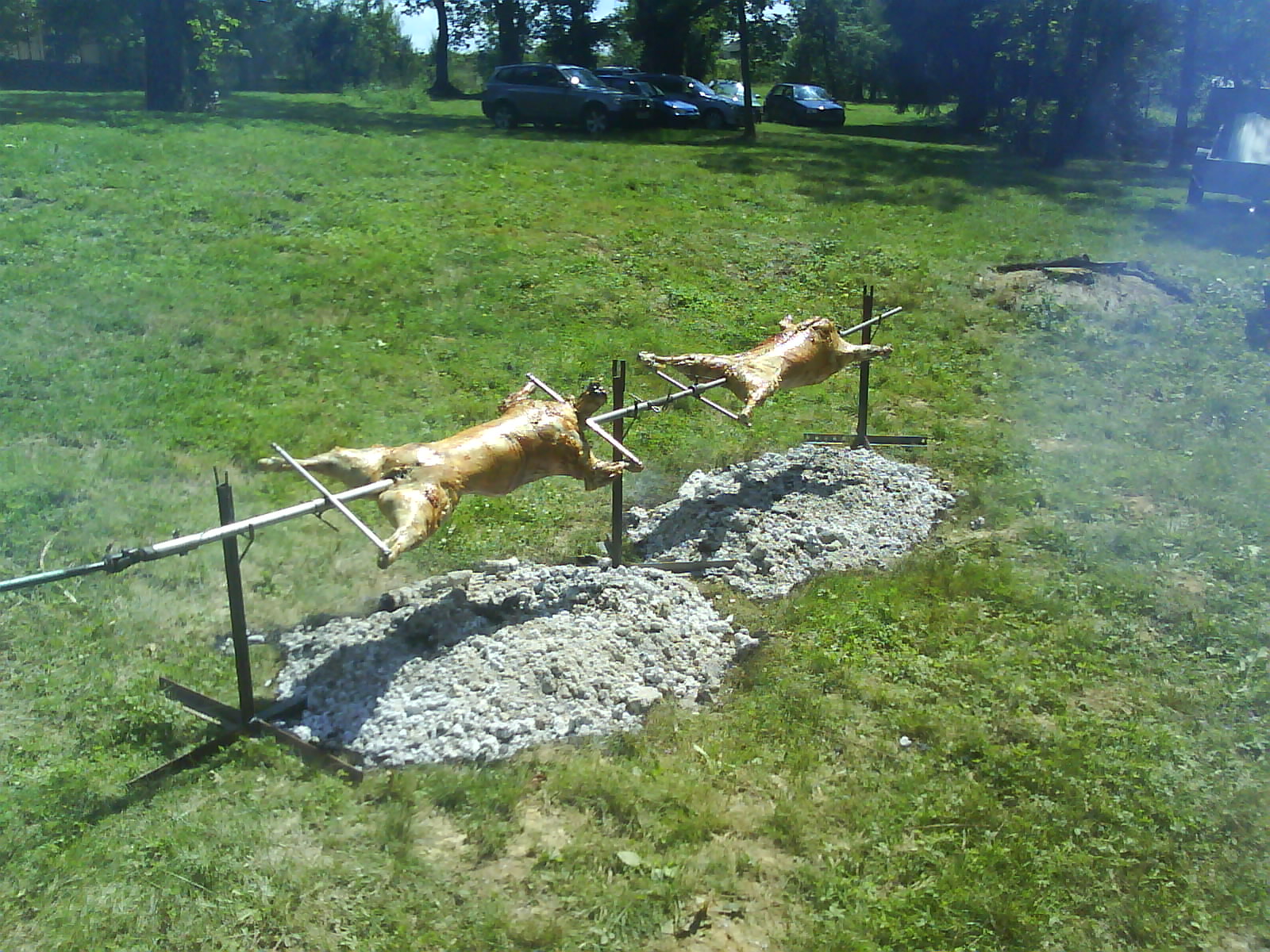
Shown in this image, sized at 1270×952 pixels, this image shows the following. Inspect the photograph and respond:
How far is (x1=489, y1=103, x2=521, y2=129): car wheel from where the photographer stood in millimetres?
21844

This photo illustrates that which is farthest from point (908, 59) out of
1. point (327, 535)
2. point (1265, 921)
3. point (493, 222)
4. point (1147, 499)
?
point (1265, 921)

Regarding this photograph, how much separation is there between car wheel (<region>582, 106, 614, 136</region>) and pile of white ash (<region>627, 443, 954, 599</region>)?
14.9 metres

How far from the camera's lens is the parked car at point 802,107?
94.3ft

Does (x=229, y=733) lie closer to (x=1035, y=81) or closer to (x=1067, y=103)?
(x=1067, y=103)

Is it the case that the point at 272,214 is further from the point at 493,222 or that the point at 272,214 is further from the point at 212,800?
the point at 212,800

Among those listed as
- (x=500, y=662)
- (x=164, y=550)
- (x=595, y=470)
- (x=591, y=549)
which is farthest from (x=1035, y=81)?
(x=164, y=550)

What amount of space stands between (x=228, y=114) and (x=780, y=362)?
632 inches

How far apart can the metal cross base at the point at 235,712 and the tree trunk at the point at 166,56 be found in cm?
1676

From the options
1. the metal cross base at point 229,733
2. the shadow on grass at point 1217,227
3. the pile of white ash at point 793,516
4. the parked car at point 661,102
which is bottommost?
the metal cross base at point 229,733

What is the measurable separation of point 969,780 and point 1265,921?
1.11 metres

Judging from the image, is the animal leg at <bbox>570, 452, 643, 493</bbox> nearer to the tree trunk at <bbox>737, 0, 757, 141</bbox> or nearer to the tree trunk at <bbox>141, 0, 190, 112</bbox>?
the tree trunk at <bbox>141, 0, 190, 112</bbox>

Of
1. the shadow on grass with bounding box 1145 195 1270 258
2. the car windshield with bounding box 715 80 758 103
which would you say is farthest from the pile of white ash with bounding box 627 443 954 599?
the car windshield with bounding box 715 80 758 103

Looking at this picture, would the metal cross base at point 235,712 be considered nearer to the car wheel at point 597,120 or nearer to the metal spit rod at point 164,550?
the metal spit rod at point 164,550

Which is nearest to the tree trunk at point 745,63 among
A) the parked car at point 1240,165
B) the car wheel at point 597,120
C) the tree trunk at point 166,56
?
the car wheel at point 597,120
